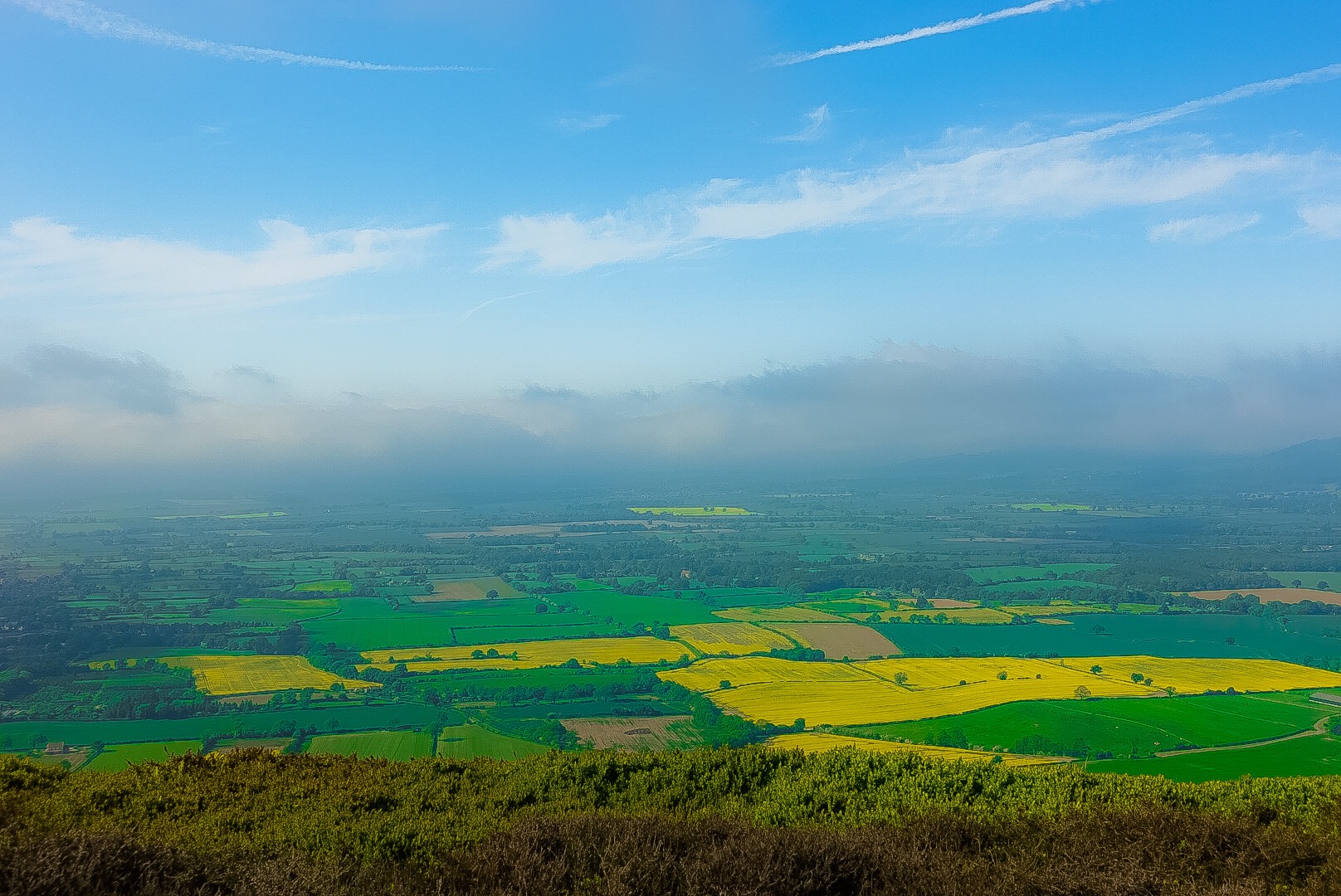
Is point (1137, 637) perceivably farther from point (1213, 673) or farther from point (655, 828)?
point (655, 828)

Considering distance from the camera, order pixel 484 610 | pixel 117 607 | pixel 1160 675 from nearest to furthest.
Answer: pixel 1160 675
pixel 117 607
pixel 484 610

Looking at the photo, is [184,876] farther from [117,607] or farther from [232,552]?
[232,552]

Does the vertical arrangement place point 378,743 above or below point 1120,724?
above

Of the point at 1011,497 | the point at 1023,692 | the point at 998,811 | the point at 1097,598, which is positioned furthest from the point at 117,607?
the point at 1011,497

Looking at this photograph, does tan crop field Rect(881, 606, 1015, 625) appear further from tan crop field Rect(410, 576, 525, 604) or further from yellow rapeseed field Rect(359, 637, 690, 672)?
tan crop field Rect(410, 576, 525, 604)

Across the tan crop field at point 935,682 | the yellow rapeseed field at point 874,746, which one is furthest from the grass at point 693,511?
the yellow rapeseed field at point 874,746

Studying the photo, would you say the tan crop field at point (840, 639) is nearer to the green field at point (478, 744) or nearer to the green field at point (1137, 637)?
the green field at point (1137, 637)

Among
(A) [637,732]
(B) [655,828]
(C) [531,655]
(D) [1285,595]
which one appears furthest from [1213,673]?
(B) [655,828]
